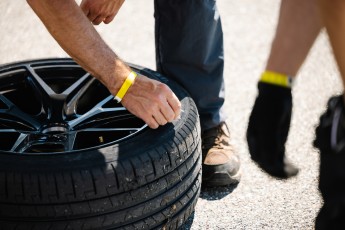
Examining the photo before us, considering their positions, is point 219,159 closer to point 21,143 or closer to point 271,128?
point 21,143

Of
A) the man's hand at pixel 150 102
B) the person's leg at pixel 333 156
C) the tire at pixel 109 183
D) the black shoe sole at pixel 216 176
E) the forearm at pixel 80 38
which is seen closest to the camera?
the person's leg at pixel 333 156

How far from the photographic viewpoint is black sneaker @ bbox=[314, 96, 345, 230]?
5.55ft

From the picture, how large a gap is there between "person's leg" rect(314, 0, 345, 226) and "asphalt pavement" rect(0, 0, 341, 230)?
0.91m

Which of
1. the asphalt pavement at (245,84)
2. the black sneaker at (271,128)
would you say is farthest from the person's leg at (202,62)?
the black sneaker at (271,128)

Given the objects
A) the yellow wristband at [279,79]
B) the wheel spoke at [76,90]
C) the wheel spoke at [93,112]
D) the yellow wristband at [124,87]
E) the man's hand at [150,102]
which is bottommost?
the wheel spoke at [93,112]

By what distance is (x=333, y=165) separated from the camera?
171 centimetres

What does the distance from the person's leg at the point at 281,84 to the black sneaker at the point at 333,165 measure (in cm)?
12

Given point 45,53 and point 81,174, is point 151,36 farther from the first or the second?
point 81,174

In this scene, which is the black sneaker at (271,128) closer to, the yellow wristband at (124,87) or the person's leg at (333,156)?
the person's leg at (333,156)

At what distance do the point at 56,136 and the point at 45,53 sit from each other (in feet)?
6.32

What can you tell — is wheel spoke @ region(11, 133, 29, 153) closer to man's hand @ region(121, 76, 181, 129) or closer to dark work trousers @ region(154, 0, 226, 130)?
man's hand @ region(121, 76, 181, 129)

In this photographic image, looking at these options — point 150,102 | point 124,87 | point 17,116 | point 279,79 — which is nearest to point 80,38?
point 124,87

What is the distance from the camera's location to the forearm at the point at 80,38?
7.20 ft

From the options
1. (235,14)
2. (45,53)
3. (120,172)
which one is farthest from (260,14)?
(120,172)
